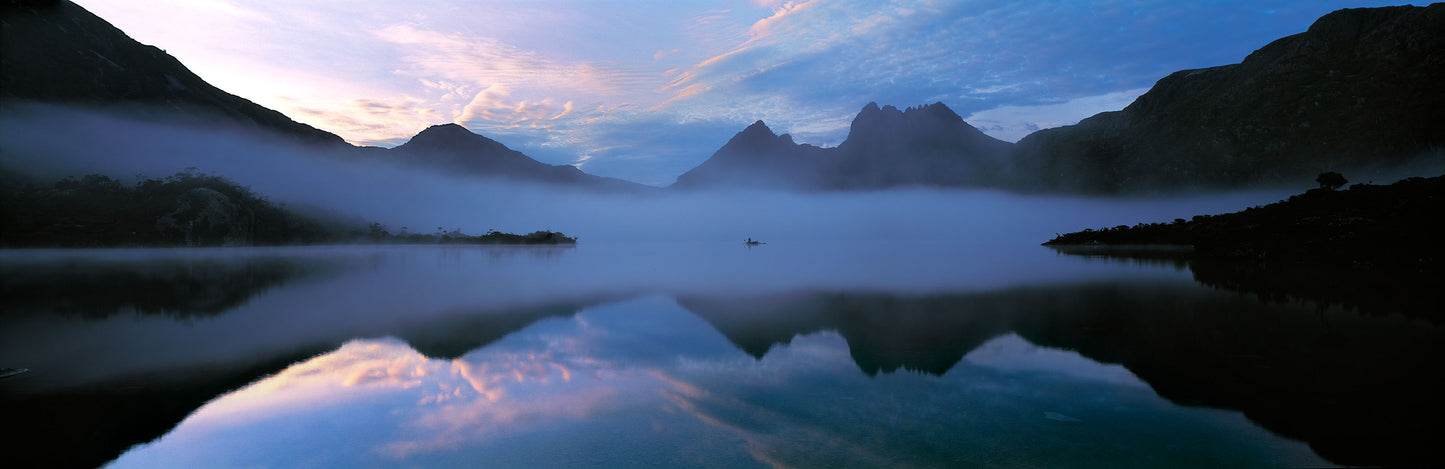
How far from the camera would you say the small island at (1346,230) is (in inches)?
2456

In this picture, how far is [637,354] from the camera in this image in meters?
21.0

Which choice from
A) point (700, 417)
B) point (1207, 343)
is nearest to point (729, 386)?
point (700, 417)

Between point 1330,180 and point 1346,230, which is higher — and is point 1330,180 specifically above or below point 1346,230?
above

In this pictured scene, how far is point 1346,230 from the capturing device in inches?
2985

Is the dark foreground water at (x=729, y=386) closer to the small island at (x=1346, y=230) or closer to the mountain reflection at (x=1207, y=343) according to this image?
the mountain reflection at (x=1207, y=343)

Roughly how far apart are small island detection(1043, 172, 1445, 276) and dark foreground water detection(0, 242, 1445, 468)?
50.4 metres

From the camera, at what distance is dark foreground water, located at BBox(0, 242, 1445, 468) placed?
11.2 metres

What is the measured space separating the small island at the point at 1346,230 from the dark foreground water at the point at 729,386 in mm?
50419

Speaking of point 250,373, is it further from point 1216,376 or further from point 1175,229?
point 1175,229

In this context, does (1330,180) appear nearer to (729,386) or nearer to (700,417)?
(729,386)

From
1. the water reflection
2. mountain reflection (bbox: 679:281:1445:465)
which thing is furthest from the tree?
the water reflection

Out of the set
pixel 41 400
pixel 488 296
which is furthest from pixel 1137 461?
pixel 488 296

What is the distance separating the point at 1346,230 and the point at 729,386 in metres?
106

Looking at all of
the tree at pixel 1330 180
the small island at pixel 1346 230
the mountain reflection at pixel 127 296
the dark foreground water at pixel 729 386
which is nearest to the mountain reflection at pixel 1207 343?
the dark foreground water at pixel 729 386
